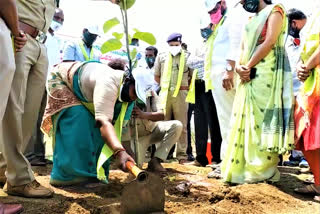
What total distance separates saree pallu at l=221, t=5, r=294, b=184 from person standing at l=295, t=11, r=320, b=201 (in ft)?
0.29

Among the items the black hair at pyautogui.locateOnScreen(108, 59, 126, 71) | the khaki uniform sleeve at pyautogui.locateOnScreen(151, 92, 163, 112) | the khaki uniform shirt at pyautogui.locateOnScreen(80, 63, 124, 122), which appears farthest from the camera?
the khaki uniform sleeve at pyautogui.locateOnScreen(151, 92, 163, 112)

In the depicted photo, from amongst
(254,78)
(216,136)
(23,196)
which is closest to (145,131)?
(216,136)

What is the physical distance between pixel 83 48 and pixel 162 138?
5.22 ft

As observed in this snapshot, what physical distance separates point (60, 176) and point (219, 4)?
2.30 m

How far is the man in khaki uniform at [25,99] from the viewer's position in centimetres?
216

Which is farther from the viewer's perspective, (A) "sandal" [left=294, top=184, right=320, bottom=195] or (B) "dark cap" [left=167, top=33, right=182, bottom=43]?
(B) "dark cap" [left=167, top=33, right=182, bottom=43]

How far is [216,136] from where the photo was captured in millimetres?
3912

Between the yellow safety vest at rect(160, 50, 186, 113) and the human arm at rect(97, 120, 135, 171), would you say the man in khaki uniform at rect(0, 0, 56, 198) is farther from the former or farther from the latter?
the yellow safety vest at rect(160, 50, 186, 113)

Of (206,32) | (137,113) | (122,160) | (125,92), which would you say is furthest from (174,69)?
(122,160)

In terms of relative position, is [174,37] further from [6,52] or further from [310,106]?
[6,52]

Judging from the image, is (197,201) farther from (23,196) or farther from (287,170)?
(287,170)

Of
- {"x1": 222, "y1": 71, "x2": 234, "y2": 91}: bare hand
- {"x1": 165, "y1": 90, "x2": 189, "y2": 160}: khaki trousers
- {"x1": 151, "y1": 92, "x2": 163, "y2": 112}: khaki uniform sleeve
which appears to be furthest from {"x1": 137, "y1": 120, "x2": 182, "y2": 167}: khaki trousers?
{"x1": 165, "y1": 90, "x2": 189, "y2": 160}: khaki trousers

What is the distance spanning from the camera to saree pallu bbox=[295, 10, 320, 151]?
92.0 inches

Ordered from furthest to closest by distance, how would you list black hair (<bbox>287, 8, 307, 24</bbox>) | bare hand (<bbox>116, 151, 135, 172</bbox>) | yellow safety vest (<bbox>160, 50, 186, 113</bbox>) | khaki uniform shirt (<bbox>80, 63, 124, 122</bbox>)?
yellow safety vest (<bbox>160, 50, 186, 113</bbox>), black hair (<bbox>287, 8, 307, 24</bbox>), khaki uniform shirt (<bbox>80, 63, 124, 122</bbox>), bare hand (<bbox>116, 151, 135, 172</bbox>)
